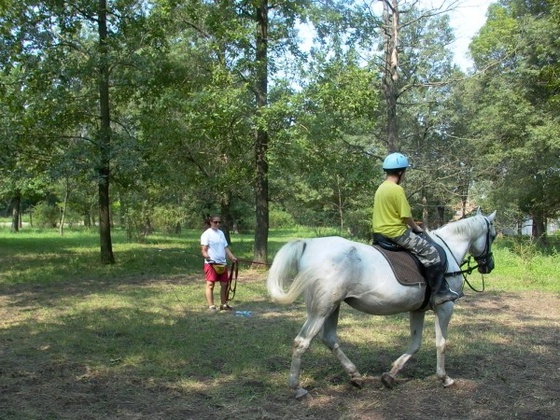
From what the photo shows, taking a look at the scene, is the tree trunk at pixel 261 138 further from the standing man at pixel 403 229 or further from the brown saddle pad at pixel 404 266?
the brown saddle pad at pixel 404 266

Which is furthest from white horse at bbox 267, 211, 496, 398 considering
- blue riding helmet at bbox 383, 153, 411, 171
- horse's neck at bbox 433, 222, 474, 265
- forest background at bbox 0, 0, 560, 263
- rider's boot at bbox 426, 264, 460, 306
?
forest background at bbox 0, 0, 560, 263

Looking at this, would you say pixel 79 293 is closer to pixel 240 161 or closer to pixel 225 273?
pixel 225 273

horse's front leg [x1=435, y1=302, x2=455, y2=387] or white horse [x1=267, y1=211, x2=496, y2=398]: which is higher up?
white horse [x1=267, y1=211, x2=496, y2=398]

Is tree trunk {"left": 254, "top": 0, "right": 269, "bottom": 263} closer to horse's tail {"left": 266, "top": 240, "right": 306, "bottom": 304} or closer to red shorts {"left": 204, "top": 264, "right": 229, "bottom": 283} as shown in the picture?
red shorts {"left": 204, "top": 264, "right": 229, "bottom": 283}

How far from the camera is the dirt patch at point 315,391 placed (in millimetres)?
4922

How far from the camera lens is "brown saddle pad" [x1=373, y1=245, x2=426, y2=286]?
555cm

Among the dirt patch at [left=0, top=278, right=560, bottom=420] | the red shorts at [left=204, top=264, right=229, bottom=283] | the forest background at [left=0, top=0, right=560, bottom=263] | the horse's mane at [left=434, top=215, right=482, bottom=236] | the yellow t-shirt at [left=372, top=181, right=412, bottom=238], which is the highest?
the forest background at [left=0, top=0, right=560, bottom=263]

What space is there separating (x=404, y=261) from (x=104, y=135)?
43.2 ft

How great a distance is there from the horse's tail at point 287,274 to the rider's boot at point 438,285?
1387mm

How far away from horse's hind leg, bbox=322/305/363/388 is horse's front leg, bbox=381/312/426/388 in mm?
299

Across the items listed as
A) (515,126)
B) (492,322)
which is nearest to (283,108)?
(492,322)

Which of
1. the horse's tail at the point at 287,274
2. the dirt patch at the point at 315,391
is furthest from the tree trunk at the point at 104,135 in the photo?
the horse's tail at the point at 287,274

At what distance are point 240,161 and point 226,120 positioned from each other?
2612mm

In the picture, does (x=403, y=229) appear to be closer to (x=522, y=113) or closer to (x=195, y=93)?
(x=195, y=93)
